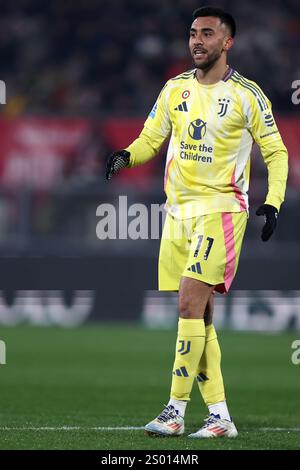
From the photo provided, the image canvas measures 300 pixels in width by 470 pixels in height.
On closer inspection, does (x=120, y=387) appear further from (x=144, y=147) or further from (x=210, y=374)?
(x=144, y=147)

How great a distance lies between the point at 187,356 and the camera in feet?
20.7

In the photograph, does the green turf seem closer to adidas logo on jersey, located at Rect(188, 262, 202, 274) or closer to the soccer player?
the soccer player

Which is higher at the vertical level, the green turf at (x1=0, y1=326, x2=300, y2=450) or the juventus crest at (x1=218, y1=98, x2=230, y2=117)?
the juventus crest at (x1=218, y1=98, x2=230, y2=117)

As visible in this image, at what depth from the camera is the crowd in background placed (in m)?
18.2

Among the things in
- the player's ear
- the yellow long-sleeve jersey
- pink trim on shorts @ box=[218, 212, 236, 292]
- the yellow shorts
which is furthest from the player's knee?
the player's ear

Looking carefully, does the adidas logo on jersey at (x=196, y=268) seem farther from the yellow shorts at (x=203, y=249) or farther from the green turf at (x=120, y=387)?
the green turf at (x=120, y=387)

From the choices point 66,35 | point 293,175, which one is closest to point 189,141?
point 293,175

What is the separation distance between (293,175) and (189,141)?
9796mm

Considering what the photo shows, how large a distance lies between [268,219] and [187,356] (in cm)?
87

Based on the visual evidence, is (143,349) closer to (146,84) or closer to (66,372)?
(66,372)

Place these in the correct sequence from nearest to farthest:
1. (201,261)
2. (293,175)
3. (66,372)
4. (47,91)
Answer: (201,261) → (66,372) → (293,175) → (47,91)

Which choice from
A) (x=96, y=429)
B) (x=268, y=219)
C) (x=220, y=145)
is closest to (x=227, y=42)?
(x=220, y=145)
